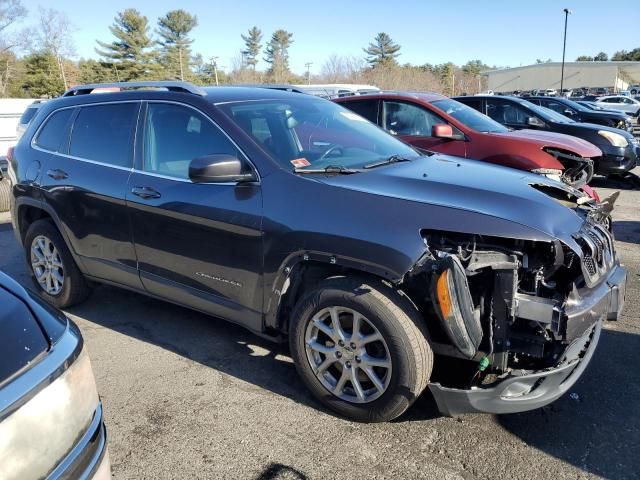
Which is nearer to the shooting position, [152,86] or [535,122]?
[152,86]

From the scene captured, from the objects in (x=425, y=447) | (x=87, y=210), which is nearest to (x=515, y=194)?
(x=425, y=447)

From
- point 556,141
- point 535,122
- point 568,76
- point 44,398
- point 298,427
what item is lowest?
point 298,427

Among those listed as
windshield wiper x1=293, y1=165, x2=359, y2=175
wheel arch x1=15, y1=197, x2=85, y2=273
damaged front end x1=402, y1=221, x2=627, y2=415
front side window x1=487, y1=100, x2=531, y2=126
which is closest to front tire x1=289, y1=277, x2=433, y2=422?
damaged front end x1=402, y1=221, x2=627, y2=415

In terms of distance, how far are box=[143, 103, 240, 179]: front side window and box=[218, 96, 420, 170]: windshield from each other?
128 millimetres

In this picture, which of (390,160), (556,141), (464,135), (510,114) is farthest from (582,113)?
(390,160)

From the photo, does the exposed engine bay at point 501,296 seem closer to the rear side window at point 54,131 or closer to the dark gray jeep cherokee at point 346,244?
the dark gray jeep cherokee at point 346,244

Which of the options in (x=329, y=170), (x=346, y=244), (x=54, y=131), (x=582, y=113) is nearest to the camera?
(x=346, y=244)

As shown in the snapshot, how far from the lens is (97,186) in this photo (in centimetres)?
402

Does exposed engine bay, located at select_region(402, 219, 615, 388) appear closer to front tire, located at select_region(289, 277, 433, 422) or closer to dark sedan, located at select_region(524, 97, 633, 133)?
front tire, located at select_region(289, 277, 433, 422)

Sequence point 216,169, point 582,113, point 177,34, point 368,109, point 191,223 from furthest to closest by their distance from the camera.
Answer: point 177,34
point 582,113
point 368,109
point 191,223
point 216,169

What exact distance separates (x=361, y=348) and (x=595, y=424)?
1364 millimetres

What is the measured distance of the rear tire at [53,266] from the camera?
4531 mm

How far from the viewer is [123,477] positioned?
2.62 m

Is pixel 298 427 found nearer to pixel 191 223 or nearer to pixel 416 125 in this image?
pixel 191 223
